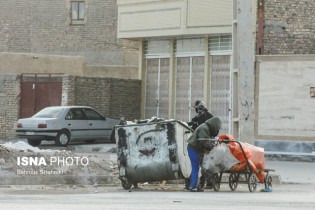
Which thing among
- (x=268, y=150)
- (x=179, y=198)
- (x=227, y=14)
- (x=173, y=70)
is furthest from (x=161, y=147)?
(x=173, y=70)

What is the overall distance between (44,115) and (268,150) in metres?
8.72

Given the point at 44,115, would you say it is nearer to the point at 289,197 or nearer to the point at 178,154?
the point at 178,154

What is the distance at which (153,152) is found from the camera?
67.4ft

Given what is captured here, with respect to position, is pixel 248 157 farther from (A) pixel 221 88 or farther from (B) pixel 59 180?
(A) pixel 221 88

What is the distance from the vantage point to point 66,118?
37.6 meters

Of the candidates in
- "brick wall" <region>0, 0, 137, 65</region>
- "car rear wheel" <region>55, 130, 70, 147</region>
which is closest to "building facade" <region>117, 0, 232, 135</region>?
"car rear wheel" <region>55, 130, 70, 147</region>

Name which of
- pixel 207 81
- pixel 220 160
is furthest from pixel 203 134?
pixel 207 81

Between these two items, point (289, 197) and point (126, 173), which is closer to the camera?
point (289, 197)

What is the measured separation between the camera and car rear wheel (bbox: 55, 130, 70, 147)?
123 ft

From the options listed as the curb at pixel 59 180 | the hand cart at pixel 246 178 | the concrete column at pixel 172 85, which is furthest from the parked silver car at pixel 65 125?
the hand cart at pixel 246 178

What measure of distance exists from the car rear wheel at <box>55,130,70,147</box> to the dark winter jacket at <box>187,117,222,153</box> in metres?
17.4

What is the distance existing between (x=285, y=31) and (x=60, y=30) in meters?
20.9

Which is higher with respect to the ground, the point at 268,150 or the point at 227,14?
the point at 227,14

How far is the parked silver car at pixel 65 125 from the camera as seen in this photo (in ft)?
121
